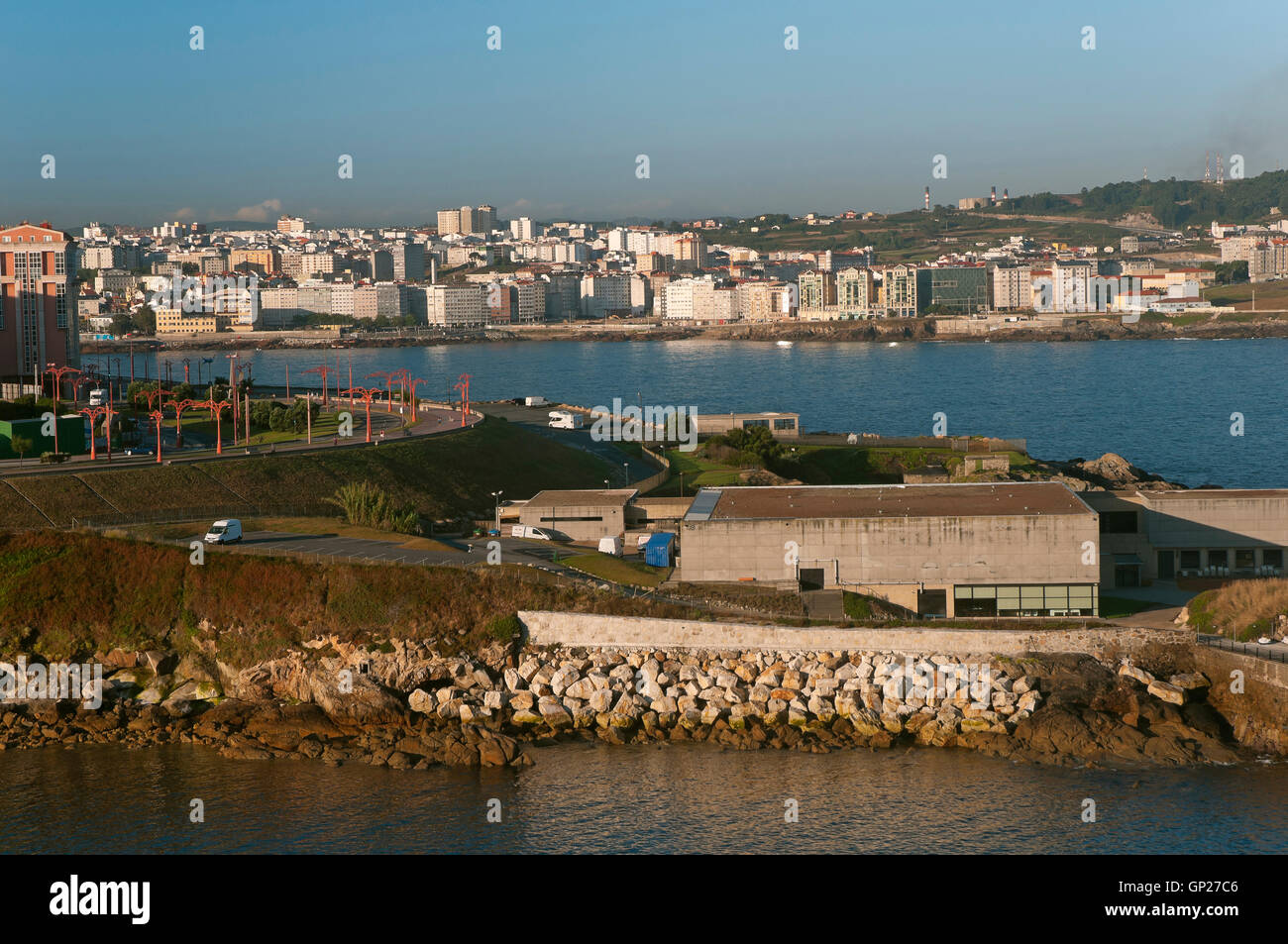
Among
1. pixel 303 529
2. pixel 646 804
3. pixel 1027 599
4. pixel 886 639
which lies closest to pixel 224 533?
pixel 303 529

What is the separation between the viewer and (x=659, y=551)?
2700 centimetres

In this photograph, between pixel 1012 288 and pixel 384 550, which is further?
pixel 1012 288

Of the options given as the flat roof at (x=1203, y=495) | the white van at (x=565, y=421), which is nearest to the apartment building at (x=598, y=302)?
the white van at (x=565, y=421)

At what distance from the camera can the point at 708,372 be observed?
111 m

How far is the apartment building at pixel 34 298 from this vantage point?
49.2 meters

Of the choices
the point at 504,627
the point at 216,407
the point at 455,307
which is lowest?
the point at 504,627

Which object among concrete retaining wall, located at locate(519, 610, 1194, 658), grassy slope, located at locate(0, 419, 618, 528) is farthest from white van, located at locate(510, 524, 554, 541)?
concrete retaining wall, located at locate(519, 610, 1194, 658)

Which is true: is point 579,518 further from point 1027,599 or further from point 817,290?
point 817,290

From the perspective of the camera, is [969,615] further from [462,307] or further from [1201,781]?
[462,307]

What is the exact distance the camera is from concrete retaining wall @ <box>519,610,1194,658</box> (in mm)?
21953

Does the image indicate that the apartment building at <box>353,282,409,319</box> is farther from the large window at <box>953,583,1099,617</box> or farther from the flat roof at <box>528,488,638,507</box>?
the large window at <box>953,583,1099,617</box>

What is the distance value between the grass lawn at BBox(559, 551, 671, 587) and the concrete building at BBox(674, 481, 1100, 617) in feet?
2.09

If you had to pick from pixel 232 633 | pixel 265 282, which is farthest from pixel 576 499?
pixel 265 282

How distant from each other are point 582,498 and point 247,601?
9102mm
